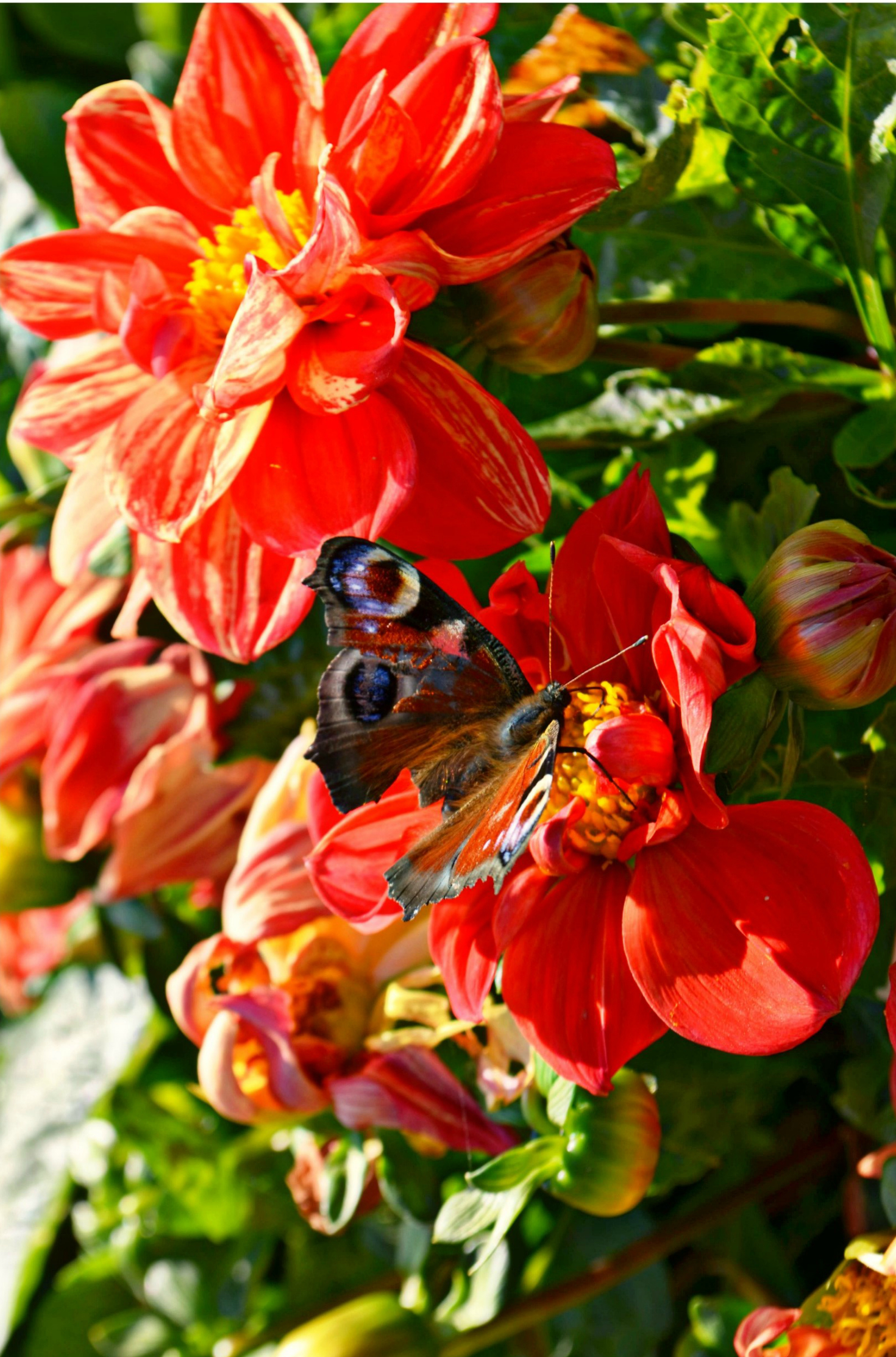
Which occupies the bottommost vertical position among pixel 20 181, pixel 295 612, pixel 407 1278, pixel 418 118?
pixel 407 1278

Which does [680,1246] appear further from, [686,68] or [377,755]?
[686,68]

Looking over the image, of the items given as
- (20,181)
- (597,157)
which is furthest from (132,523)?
(20,181)

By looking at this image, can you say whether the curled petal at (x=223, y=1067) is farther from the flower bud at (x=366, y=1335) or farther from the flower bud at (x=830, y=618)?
the flower bud at (x=830, y=618)

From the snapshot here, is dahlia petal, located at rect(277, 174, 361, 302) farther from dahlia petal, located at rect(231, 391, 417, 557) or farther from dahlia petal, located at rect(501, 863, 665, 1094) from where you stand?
dahlia petal, located at rect(501, 863, 665, 1094)

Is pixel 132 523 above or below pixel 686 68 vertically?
below

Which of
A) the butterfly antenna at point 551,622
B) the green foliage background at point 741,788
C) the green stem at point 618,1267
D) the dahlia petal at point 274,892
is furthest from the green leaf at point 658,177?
the green stem at point 618,1267

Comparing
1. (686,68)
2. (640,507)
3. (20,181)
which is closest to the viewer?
(640,507)

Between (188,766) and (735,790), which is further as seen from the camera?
(188,766)
